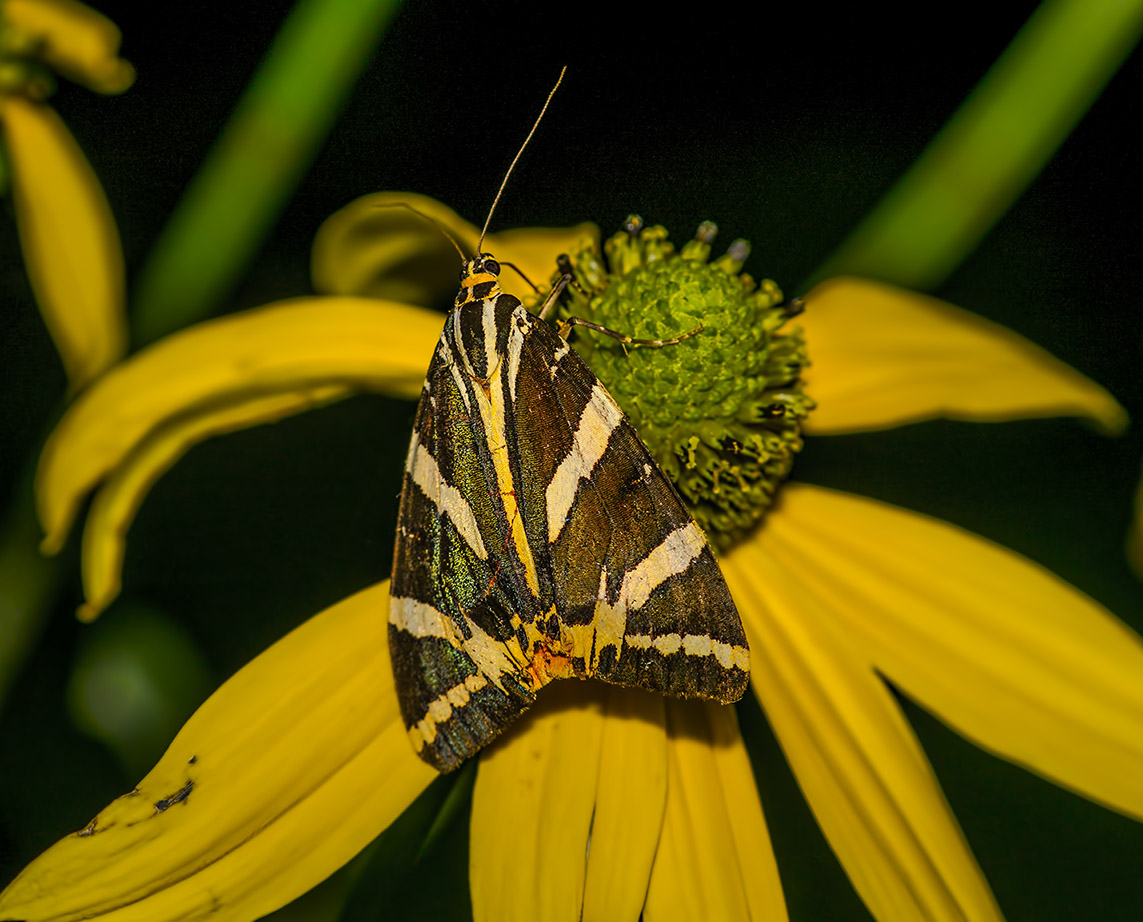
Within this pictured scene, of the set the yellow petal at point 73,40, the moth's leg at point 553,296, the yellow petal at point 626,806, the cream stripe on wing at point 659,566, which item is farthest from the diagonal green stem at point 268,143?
the yellow petal at point 626,806

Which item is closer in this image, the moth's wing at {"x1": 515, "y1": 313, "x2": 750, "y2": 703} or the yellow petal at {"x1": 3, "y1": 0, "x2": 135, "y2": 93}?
the moth's wing at {"x1": 515, "y1": 313, "x2": 750, "y2": 703}

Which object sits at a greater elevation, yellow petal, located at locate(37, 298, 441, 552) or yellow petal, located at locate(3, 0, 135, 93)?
yellow petal, located at locate(3, 0, 135, 93)

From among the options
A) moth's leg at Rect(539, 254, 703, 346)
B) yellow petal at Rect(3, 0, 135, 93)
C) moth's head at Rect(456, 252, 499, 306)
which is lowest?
moth's leg at Rect(539, 254, 703, 346)

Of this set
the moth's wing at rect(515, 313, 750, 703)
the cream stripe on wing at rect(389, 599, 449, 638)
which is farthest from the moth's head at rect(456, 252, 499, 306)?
the cream stripe on wing at rect(389, 599, 449, 638)

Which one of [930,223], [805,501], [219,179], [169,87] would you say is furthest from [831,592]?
[169,87]

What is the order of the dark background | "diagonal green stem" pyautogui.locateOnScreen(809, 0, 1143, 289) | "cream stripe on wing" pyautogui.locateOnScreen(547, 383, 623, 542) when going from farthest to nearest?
the dark background < "cream stripe on wing" pyautogui.locateOnScreen(547, 383, 623, 542) < "diagonal green stem" pyautogui.locateOnScreen(809, 0, 1143, 289)

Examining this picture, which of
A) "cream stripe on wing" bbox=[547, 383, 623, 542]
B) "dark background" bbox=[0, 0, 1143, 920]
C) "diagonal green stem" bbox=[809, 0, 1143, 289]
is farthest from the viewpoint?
"dark background" bbox=[0, 0, 1143, 920]

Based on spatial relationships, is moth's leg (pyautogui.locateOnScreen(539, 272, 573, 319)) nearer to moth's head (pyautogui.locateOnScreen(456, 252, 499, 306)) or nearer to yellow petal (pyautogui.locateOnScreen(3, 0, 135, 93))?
moth's head (pyautogui.locateOnScreen(456, 252, 499, 306))

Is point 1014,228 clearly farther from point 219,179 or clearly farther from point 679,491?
point 219,179

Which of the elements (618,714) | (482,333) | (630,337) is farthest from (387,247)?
(618,714)
